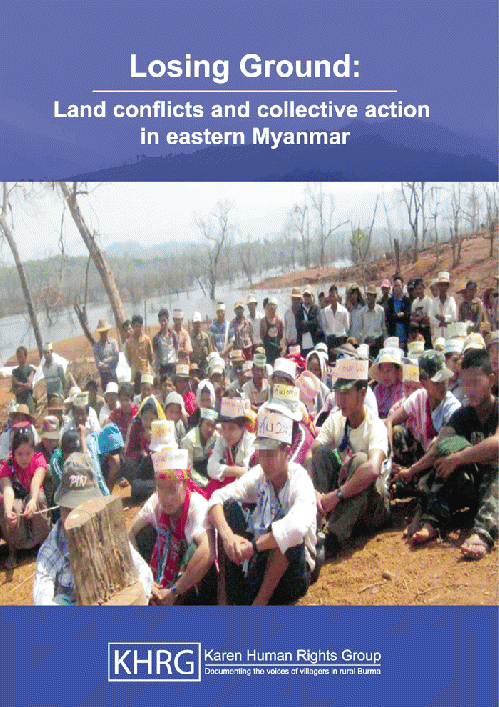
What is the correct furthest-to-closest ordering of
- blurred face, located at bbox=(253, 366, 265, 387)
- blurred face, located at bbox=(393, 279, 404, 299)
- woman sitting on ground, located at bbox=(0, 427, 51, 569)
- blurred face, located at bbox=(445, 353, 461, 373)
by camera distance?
blurred face, located at bbox=(393, 279, 404, 299), blurred face, located at bbox=(253, 366, 265, 387), blurred face, located at bbox=(445, 353, 461, 373), woman sitting on ground, located at bbox=(0, 427, 51, 569)

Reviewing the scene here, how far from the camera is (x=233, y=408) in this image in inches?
178

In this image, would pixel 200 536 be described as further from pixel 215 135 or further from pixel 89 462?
pixel 215 135

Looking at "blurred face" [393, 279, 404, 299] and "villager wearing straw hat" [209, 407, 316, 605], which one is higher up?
"blurred face" [393, 279, 404, 299]

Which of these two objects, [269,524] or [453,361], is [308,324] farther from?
[269,524]

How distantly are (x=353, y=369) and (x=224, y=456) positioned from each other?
121 centimetres

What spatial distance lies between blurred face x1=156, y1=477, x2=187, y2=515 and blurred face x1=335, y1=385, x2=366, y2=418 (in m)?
1.28

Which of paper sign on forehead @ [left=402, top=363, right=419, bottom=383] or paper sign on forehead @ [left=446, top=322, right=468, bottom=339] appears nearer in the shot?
paper sign on forehead @ [left=402, top=363, right=419, bottom=383]

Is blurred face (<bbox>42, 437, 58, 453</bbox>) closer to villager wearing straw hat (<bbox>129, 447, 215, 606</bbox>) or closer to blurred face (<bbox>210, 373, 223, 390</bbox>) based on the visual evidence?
blurred face (<bbox>210, 373, 223, 390</bbox>)

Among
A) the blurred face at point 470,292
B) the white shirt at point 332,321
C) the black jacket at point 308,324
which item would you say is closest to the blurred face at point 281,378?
the black jacket at point 308,324

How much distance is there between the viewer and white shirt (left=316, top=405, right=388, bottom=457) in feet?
13.4

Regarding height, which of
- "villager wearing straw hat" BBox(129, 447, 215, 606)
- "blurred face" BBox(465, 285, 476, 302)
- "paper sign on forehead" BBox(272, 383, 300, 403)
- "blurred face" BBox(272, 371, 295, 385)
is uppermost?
"blurred face" BBox(465, 285, 476, 302)

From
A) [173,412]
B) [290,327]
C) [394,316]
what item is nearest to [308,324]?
[290,327]

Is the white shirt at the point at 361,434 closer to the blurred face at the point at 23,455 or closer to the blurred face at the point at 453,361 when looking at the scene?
the blurred face at the point at 453,361

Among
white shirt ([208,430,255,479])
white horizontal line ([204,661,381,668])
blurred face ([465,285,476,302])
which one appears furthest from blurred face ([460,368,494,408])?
blurred face ([465,285,476,302])
